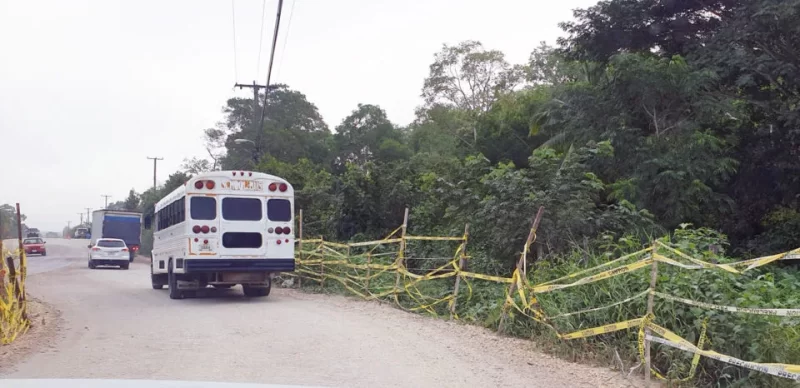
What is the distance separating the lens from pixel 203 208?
14891 millimetres

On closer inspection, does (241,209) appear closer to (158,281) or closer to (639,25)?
(158,281)

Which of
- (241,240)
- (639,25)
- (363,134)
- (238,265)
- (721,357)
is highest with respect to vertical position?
(363,134)

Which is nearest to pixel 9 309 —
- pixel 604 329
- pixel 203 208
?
pixel 203 208

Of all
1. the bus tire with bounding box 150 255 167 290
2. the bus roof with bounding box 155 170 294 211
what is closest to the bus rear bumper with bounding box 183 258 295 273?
the bus roof with bounding box 155 170 294 211

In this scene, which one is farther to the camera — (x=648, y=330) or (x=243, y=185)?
(x=243, y=185)

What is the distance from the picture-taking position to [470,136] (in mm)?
39156

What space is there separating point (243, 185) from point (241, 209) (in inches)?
20.7

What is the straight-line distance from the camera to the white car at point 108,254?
33.3 m

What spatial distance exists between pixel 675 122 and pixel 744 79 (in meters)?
1.97

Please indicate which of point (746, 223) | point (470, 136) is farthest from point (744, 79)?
point (470, 136)

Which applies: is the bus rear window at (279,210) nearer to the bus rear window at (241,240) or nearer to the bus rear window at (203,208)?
the bus rear window at (241,240)

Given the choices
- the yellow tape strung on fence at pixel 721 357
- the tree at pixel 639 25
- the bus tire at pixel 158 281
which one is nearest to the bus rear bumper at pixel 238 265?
the bus tire at pixel 158 281

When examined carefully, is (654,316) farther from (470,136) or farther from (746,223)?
(470,136)

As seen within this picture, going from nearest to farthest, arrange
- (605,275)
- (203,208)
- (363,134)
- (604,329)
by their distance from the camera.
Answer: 1. (604,329)
2. (605,275)
3. (203,208)
4. (363,134)
